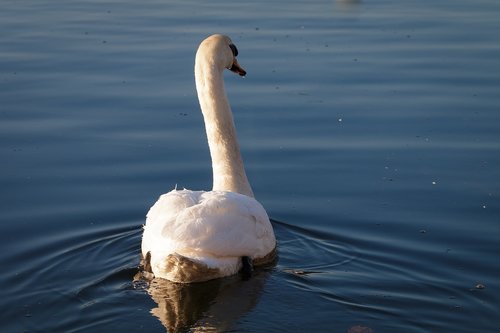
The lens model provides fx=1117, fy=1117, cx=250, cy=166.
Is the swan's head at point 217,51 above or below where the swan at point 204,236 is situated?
above

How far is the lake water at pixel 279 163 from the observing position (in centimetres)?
816

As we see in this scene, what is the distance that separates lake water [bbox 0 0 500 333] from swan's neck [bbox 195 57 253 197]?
24.5 inches

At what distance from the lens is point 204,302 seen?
8227 millimetres

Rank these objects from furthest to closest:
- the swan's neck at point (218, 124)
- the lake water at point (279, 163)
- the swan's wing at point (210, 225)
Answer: the swan's neck at point (218, 124) < the swan's wing at point (210, 225) < the lake water at point (279, 163)

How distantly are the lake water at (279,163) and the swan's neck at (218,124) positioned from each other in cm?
62

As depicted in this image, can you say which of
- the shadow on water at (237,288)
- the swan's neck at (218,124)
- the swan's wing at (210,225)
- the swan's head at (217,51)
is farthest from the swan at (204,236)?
the swan's head at (217,51)

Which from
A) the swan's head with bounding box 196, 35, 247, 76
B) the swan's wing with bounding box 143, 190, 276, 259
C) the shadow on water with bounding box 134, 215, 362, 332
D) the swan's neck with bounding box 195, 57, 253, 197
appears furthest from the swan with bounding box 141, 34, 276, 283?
the swan's head with bounding box 196, 35, 247, 76

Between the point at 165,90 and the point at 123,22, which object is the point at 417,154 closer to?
the point at 165,90

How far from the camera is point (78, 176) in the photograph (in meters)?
11.2

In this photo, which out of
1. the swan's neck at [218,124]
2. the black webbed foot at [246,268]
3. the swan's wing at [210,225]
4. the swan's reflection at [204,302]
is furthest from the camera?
the swan's neck at [218,124]

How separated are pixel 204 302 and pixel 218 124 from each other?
2.53 metres

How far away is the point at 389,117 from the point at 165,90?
2936 mm

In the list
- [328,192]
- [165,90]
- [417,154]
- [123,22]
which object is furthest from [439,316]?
[123,22]

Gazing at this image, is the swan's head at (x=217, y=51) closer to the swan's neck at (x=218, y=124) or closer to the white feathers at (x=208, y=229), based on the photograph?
the swan's neck at (x=218, y=124)
